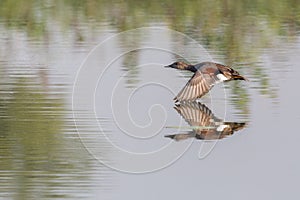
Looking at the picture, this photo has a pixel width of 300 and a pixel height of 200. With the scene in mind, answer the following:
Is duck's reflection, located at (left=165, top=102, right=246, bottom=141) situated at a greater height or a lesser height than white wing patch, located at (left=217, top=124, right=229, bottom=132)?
lesser

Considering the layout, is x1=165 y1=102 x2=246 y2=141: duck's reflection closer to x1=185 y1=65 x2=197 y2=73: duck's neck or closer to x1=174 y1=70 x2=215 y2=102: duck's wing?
x1=174 y1=70 x2=215 y2=102: duck's wing

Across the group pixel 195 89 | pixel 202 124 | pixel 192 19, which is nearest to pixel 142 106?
pixel 195 89

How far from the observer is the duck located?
895cm

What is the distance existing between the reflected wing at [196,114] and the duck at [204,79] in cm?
7

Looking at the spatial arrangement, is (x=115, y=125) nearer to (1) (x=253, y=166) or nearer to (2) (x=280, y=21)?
(1) (x=253, y=166)

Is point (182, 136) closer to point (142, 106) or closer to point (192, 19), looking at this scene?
point (142, 106)

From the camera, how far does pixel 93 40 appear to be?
11.9 m

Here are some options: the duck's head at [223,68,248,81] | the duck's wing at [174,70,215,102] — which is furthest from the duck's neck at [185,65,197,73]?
the duck's wing at [174,70,215,102]

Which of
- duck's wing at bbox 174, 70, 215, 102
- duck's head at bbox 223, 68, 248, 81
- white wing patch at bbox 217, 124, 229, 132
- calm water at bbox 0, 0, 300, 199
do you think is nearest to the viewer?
calm water at bbox 0, 0, 300, 199

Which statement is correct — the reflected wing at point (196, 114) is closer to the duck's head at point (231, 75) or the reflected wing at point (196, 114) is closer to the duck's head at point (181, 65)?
the duck's head at point (231, 75)

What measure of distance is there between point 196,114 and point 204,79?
0.36 m

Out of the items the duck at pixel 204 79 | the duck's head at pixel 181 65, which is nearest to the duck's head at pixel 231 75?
the duck at pixel 204 79

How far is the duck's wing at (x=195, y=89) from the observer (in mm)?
8938

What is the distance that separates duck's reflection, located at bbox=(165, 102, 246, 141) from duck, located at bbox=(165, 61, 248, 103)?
89 millimetres
